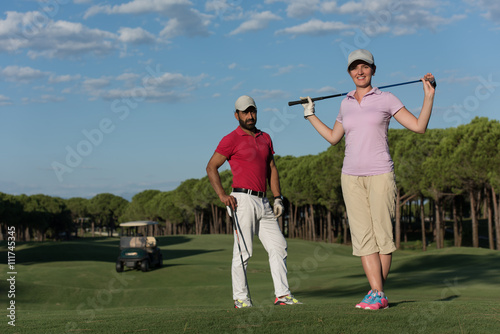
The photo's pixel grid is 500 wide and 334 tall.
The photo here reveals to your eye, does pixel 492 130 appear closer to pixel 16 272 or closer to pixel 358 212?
pixel 16 272

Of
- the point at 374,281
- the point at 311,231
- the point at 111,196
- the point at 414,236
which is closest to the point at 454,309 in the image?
the point at 374,281

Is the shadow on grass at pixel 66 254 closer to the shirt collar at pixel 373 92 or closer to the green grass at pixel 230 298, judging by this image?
the green grass at pixel 230 298

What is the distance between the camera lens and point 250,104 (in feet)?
26.3

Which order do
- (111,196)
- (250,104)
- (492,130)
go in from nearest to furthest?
(250,104) → (492,130) → (111,196)

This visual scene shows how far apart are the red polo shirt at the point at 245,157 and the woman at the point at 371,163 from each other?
1.50m

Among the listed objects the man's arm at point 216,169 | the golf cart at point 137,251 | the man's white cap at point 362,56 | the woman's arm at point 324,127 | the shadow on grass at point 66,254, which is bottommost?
the shadow on grass at point 66,254

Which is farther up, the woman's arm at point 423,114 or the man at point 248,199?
the woman's arm at point 423,114

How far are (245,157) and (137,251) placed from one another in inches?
882

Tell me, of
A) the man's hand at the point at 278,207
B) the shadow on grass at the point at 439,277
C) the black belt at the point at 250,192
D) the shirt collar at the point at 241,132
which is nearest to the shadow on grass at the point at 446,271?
the shadow on grass at the point at 439,277

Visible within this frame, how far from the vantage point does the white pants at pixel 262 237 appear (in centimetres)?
788

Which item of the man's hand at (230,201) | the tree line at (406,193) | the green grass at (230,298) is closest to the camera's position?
the green grass at (230,298)

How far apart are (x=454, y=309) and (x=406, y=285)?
13.9 meters

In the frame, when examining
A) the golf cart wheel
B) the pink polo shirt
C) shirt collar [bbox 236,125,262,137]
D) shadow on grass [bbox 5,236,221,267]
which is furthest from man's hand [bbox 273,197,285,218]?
shadow on grass [bbox 5,236,221,267]

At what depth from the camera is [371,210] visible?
268 inches
